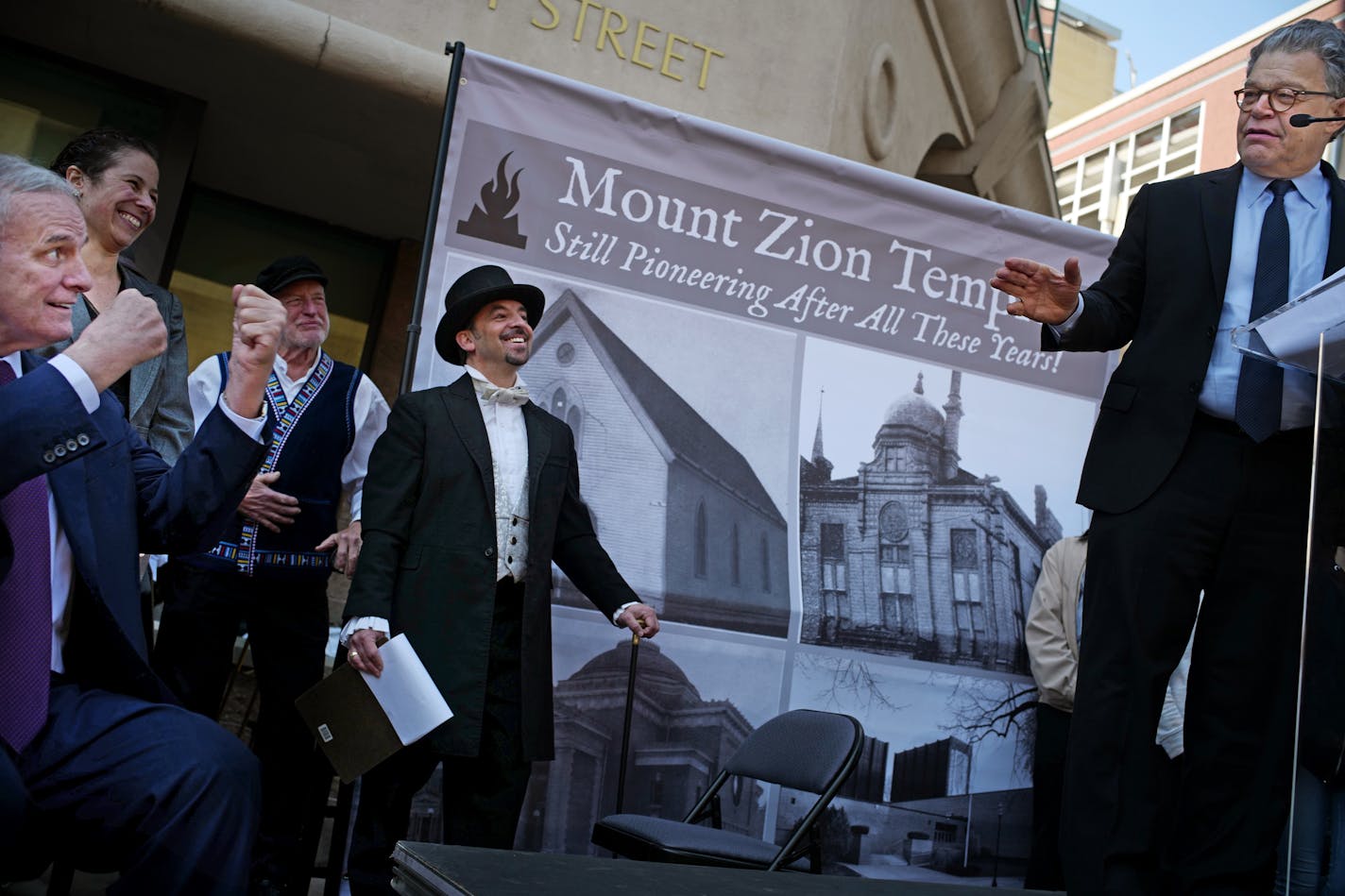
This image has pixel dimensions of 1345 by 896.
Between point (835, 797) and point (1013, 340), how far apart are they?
6.24 ft

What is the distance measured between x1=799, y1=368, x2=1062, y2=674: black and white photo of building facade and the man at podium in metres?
1.88

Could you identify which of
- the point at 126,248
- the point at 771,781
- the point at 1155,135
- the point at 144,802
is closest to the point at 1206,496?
the point at 771,781

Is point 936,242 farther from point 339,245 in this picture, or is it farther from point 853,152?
point 339,245

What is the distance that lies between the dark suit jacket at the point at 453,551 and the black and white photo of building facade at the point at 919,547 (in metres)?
1.02

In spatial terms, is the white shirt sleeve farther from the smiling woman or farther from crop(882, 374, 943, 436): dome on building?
crop(882, 374, 943, 436): dome on building

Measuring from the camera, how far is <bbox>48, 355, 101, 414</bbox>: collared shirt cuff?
2.08 metres

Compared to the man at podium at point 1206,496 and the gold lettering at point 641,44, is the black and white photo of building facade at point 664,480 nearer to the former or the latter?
the man at podium at point 1206,496

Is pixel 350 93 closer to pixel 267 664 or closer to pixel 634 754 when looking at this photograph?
pixel 267 664

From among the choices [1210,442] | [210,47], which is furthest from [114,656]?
[210,47]

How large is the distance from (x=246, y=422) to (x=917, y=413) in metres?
2.89

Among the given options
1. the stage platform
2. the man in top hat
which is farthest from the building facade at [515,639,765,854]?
the stage platform

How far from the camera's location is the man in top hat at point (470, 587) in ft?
11.2

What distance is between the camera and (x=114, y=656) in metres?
2.35

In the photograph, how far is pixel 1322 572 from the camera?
2209mm
